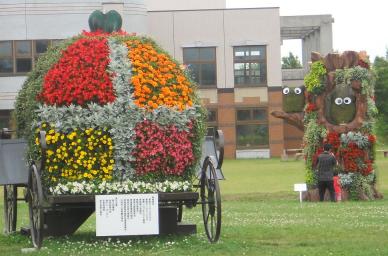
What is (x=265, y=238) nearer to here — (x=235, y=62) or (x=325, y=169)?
(x=325, y=169)

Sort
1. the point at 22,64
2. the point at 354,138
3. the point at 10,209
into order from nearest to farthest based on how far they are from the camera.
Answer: the point at 10,209, the point at 354,138, the point at 22,64

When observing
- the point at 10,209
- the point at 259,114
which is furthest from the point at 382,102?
the point at 10,209

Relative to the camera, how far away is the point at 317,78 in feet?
82.7

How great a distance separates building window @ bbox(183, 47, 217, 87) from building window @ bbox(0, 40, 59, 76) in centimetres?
998

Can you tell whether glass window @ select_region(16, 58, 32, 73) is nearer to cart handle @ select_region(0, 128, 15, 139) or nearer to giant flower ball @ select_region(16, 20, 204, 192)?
cart handle @ select_region(0, 128, 15, 139)

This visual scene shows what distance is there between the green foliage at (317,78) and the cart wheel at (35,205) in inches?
563

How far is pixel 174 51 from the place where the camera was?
62438 mm

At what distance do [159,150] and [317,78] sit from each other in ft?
46.2

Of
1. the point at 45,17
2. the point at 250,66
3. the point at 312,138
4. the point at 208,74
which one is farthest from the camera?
the point at 250,66

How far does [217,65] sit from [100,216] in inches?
2038

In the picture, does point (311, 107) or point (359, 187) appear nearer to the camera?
point (359, 187)

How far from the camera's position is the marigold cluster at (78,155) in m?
11.5

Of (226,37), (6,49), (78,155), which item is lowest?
(78,155)

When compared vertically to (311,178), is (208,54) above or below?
above
